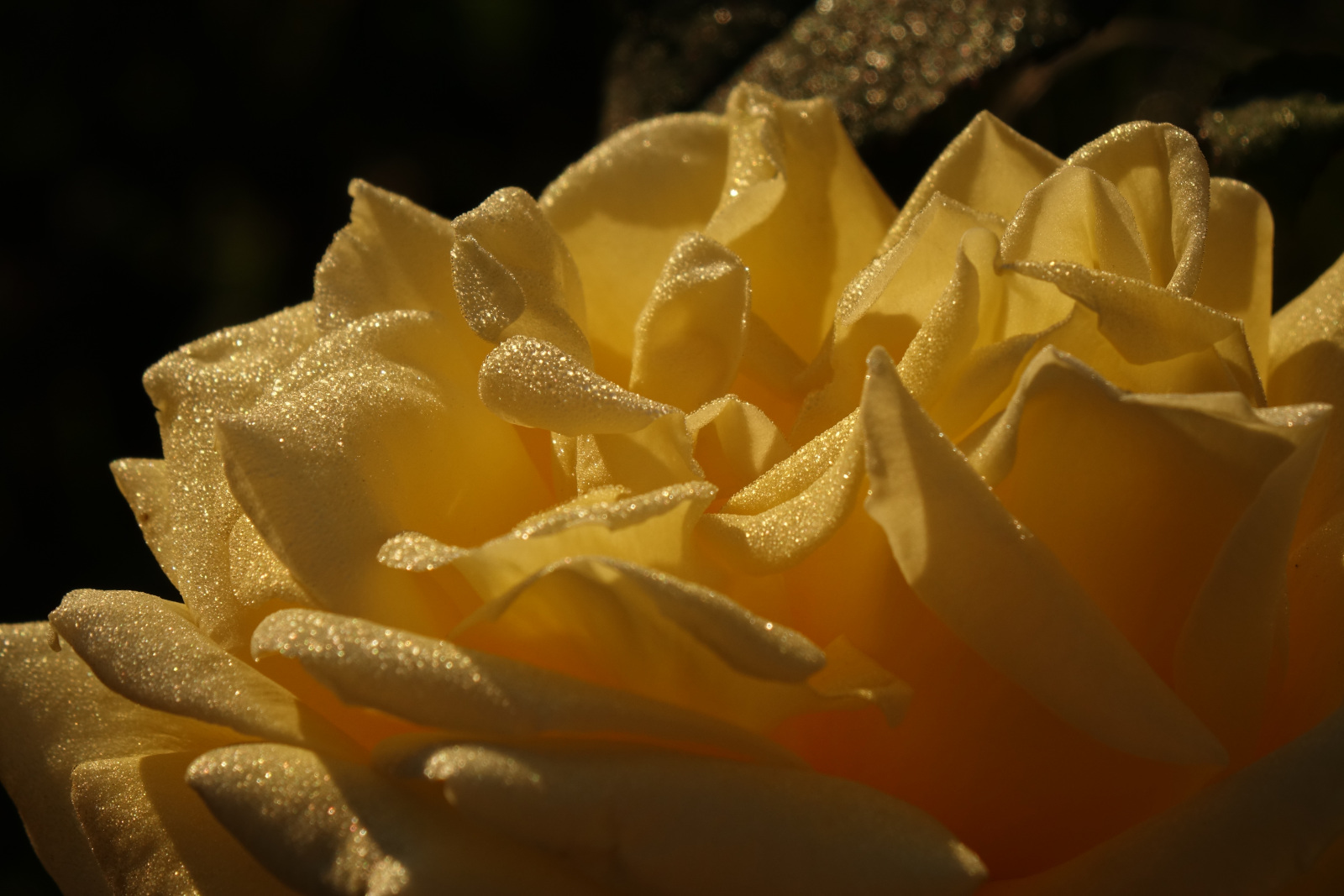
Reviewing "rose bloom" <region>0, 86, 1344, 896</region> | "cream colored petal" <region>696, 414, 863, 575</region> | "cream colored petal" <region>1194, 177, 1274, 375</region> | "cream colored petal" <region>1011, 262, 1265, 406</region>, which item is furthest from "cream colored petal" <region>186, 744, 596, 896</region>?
"cream colored petal" <region>1194, 177, 1274, 375</region>

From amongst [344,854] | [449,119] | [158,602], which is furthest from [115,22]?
[344,854]

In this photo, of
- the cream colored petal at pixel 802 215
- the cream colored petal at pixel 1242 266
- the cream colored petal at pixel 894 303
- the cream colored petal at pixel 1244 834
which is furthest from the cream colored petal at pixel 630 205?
the cream colored petal at pixel 1244 834

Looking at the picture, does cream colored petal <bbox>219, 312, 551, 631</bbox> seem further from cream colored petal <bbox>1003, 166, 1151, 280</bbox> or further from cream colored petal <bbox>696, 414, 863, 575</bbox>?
cream colored petal <bbox>1003, 166, 1151, 280</bbox>

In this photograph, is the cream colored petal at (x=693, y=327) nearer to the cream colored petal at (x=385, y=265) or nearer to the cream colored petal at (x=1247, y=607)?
the cream colored petal at (x=385, y=265)

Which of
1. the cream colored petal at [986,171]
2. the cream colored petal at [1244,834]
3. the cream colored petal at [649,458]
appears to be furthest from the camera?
the cream colored petal at [986,171]

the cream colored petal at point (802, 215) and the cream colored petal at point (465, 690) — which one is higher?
the cream colored petal at point (802, 215)

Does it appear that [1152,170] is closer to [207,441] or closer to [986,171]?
[986,171]

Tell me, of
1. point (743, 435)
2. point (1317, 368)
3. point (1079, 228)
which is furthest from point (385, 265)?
point (1317, 368)
